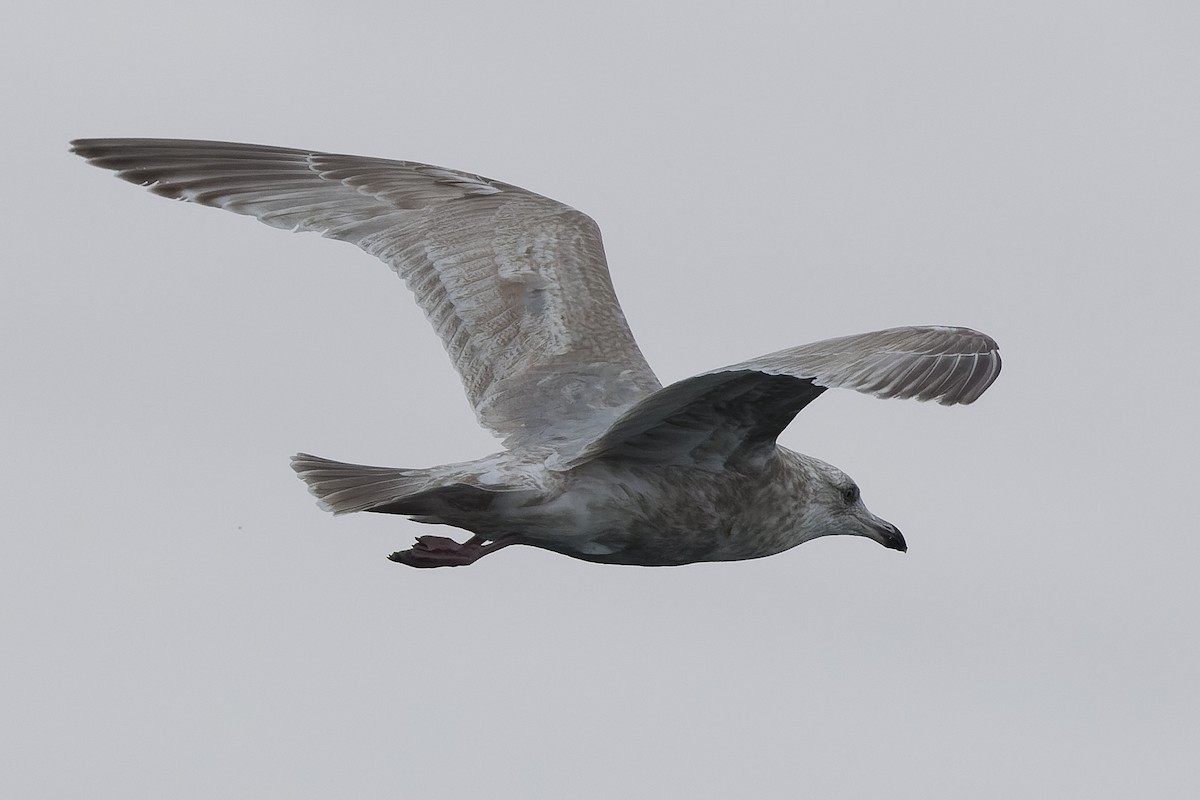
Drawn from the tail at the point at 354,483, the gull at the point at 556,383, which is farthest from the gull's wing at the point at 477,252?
the tail at the point at 354,483

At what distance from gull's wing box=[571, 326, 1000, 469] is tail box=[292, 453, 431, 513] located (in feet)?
2.95

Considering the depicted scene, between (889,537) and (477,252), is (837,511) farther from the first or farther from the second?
(477,252)

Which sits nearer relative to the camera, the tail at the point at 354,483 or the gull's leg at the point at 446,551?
the tail at the point at 354,483

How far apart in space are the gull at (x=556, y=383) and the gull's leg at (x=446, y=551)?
0.03ft

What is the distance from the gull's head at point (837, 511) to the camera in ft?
35.8

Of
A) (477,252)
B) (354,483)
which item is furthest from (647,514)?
(477,252)

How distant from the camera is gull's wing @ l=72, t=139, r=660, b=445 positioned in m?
10.9

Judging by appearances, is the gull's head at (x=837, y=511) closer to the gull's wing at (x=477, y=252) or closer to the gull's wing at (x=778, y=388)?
the gull's wing at (x=778, y=388)

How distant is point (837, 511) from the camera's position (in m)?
11.2

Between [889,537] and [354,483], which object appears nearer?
[354,483]

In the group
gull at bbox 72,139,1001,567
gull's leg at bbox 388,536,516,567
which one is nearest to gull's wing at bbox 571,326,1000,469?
gull at bbox 72,139,1001,567

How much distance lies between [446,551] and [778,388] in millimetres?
1964

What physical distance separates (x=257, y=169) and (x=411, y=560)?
147 inches

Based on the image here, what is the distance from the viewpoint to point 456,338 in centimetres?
1144
